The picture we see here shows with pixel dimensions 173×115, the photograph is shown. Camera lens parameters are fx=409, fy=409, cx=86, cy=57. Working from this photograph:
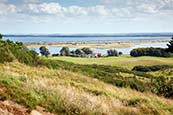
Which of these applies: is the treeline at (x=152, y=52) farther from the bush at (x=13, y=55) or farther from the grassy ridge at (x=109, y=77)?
the bush at (x=13, y=55)

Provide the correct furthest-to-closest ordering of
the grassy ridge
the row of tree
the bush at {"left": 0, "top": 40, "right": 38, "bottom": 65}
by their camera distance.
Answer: the row of tree < the grassy ridge < the bush at {"left": 0, "top": 40, "right": 38, "bottom": 65}

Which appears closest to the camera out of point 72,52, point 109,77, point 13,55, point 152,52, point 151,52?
point 13,55

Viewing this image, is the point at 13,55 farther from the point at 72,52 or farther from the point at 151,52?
the point at 72,52

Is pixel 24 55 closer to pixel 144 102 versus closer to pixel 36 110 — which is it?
pixel 144 102

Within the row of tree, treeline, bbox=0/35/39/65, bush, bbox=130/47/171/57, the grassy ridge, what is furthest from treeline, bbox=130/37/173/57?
treeline, bbox=0/35/39/65

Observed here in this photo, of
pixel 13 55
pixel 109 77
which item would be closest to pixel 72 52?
A: pixel 109 77

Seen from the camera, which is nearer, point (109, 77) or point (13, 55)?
point (13, 55)

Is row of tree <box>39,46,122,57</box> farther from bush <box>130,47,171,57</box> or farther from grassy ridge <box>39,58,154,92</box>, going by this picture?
grassy ridge <box>39,58,154,92</box>

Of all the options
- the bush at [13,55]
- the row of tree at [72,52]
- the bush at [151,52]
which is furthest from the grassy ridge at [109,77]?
the row of tree at [72,52]

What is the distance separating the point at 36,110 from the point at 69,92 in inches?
84.4

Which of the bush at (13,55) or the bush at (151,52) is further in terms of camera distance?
the bush at (151,52)

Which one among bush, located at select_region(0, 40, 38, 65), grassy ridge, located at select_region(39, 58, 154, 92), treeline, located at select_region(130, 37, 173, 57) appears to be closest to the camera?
bush, located at select_region(0, 40, 38, 65)

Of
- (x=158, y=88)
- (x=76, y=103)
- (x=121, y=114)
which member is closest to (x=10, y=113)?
(x=76, y=103)

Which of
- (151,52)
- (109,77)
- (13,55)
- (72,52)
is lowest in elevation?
(72,52)
